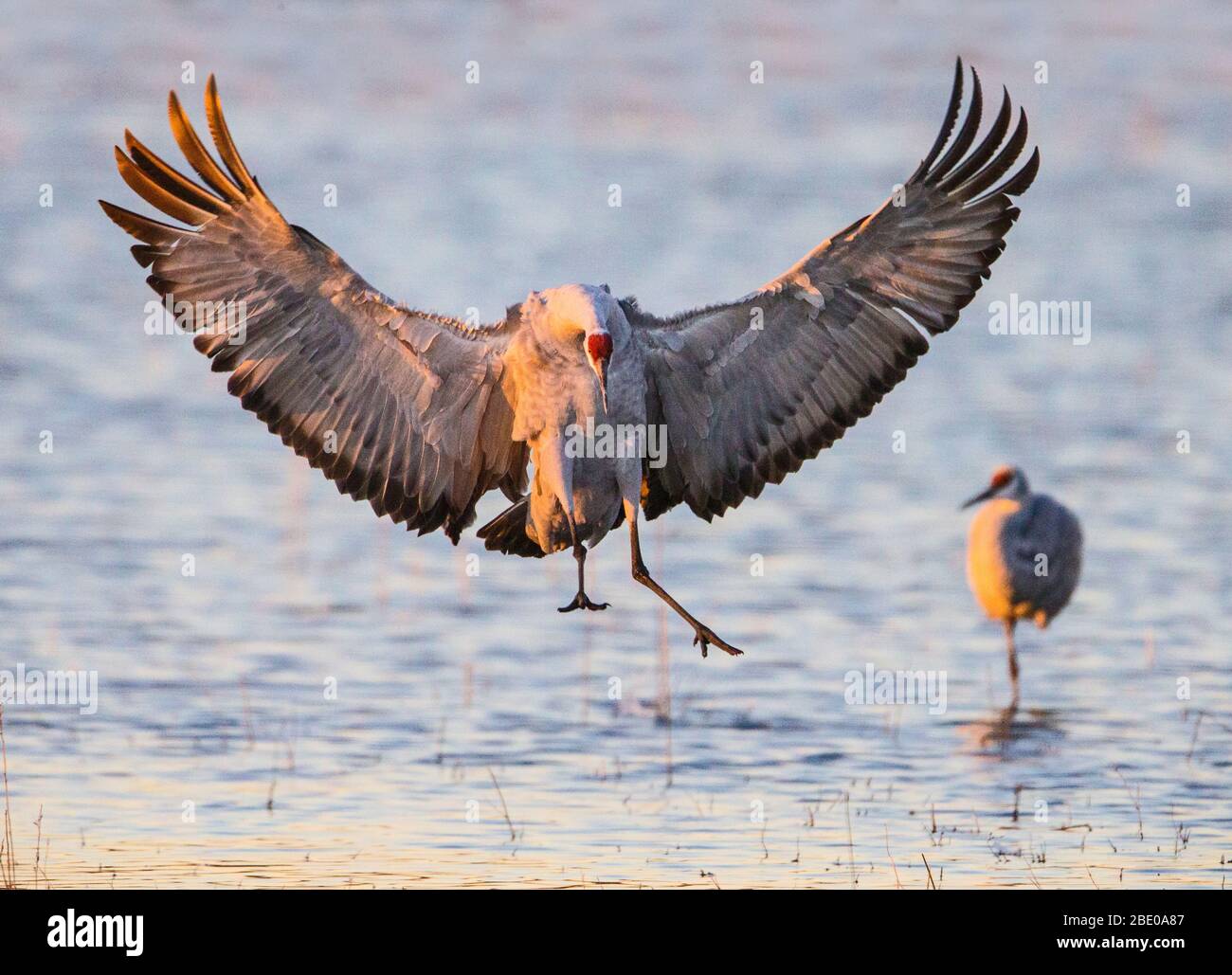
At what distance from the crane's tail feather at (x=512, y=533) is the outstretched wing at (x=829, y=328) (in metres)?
0.57

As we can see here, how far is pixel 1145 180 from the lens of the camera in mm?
21281

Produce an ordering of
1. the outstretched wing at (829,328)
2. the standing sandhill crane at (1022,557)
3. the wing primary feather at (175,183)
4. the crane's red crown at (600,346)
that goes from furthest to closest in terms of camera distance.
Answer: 1. the standing sandhill crane at (1022,557)
2. the outstretched wing at (829,328)
3. the wing primary feather at (175,183)
4. the crane's red crown at (600,346)

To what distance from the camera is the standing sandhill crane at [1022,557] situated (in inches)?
496

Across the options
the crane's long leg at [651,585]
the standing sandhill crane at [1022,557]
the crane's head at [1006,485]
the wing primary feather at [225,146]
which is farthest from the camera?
the crane's head at [1006,485]

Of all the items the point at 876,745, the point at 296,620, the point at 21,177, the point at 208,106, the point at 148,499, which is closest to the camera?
the point at 208,106

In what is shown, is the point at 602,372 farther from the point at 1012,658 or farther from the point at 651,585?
the point at 1012,658

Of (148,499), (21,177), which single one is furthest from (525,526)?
(21,177)

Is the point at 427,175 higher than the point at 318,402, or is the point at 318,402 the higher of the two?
the point at 427,175

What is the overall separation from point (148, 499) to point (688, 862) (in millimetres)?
6199

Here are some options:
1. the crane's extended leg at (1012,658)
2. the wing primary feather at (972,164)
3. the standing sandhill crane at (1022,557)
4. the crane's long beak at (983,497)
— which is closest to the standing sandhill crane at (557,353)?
the wing primary feather at (972,164)

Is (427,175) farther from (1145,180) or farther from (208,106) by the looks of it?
(208,106)

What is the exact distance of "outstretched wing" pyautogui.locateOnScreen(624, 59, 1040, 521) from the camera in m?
8.42

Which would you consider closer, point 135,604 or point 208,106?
point 208,106

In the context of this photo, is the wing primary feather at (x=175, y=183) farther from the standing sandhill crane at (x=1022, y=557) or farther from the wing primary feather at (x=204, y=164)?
the standing sandhill crane at (x=1022, y=557)
